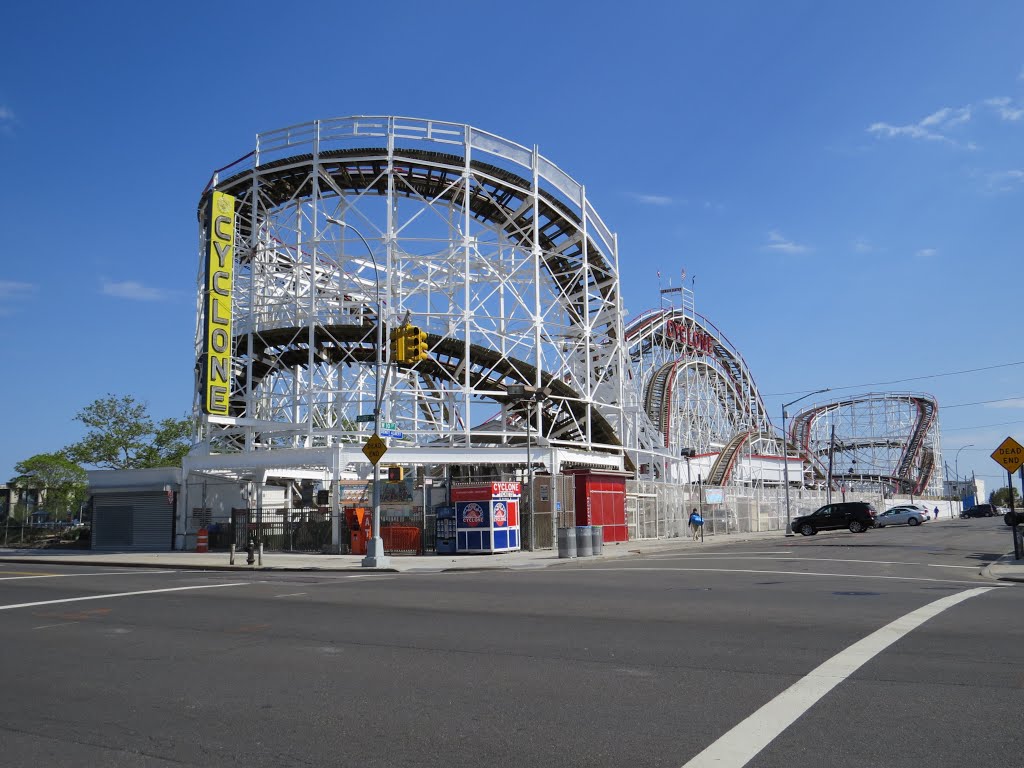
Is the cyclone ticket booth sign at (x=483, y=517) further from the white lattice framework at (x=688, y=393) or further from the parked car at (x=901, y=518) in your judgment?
the parked car at (x=901, y=518)

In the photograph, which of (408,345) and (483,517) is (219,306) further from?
(408,345)

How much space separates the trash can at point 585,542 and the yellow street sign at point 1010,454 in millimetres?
11828

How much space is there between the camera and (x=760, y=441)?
72125mm

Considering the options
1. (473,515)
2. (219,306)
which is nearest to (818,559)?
(473,515)

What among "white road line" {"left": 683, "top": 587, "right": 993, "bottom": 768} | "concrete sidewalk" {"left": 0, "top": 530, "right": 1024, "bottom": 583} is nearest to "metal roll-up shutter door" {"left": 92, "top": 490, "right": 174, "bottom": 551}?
"concrete sidewalk" {"left": 0, "top": 530, "right": 1024, "bottom": 583}

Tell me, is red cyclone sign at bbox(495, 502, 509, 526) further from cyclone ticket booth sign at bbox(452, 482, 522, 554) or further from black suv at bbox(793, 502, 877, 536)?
black suv at bbox(793, 502, 877, 536)

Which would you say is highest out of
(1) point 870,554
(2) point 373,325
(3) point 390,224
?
(3) point 390,224

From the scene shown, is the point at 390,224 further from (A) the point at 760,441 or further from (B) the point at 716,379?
(A) the point at 760,441

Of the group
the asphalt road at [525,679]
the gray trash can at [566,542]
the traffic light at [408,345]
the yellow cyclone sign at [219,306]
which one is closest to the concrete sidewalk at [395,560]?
the gray trash can at [566,542]

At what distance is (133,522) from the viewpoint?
37344mm

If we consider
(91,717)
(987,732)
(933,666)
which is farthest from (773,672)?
(91,717)

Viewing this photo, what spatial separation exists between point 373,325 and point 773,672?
30504 millimetres

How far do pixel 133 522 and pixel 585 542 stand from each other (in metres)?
21.8

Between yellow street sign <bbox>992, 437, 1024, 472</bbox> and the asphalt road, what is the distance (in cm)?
775
